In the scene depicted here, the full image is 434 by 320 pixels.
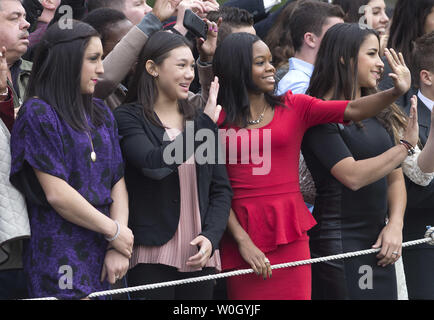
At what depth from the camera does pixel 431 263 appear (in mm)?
4145

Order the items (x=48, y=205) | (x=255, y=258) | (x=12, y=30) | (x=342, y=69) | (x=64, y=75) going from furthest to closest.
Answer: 1. (x=342, y=69)
2. (x=12, y=30)
3. (x=255, y=258)
4. (x=64, y=75)
5. (x=48, y=205)

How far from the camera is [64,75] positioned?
10.6 feet

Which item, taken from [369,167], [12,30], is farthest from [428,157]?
[12,30]

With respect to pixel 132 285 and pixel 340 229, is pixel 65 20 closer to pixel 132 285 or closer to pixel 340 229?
pixel 132 285

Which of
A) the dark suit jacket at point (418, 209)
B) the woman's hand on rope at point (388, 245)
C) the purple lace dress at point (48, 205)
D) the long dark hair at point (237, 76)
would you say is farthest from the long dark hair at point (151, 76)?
the dark suit jacket at point (418, 209)

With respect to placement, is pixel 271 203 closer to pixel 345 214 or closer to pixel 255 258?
pixel 255 258

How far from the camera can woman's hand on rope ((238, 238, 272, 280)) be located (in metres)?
3.52

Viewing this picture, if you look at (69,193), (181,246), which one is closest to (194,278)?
(181,246)

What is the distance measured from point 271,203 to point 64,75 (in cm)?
105

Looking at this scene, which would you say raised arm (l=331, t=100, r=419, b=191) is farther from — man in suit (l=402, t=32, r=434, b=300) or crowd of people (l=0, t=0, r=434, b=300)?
man in suit (l=402, t=32, r=434, b=300)

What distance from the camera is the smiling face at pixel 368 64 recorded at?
3873 millimetres

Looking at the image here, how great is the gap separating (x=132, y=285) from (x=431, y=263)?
1619 mm

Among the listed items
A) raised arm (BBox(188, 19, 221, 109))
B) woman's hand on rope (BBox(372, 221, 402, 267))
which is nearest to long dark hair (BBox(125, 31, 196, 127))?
raised arm (BBox(188, 19, 221, 109))

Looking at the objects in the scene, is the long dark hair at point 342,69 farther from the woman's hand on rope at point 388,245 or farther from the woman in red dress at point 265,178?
the woman's hand on rope at point 388,245
